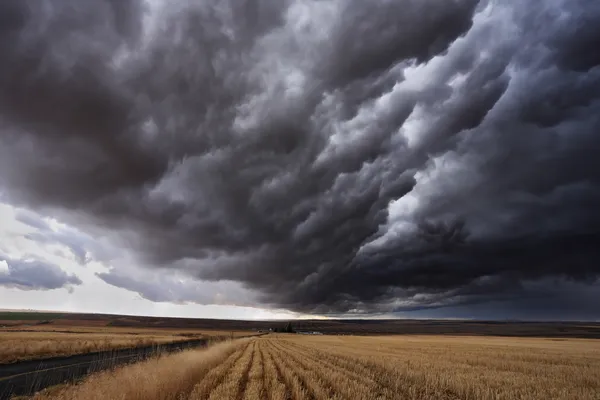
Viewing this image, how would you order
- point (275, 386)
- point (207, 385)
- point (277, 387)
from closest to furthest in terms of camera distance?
1. point (207, 385)
2. point (277, 387)
3. point (275, 386)

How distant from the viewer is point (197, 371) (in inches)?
746

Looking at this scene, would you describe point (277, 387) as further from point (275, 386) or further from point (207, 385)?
point (207, 385)

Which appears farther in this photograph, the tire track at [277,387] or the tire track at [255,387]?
the tire track at [255,387]

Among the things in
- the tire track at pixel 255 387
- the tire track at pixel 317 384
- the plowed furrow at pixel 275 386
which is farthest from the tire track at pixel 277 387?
the tire track at pixel 317 384

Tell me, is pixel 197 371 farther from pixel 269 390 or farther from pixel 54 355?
pixel 54 355

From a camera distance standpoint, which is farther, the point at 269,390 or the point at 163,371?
the point at 163,371

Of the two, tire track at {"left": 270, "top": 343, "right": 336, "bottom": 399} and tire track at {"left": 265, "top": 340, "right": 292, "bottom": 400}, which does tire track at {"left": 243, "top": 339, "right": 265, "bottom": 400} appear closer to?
tire track at {"left": 265, "top": 340, "right": 292, "bottom": 400}

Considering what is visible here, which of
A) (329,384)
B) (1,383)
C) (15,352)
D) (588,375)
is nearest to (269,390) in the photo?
(329,384)

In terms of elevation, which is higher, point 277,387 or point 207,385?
point 207,385

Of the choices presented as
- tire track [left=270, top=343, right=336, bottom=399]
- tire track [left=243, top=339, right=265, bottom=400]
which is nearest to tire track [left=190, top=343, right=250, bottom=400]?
tire track [left=243, top=339, right=265, bottom=400]

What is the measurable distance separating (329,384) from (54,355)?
3304 centimetres

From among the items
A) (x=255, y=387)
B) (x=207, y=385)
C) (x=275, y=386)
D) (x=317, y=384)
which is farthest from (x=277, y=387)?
(x=207, y=385)

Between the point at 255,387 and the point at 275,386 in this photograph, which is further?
the point at 275,386

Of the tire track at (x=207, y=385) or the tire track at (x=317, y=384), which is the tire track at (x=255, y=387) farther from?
the tire track at (x=317, y=384)
